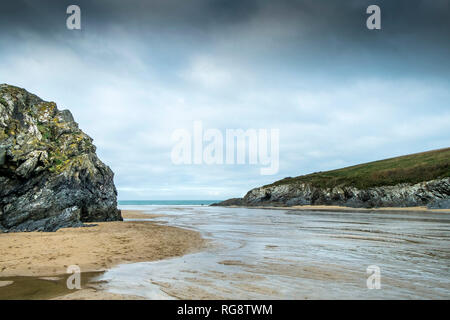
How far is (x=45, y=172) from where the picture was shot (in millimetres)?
22391

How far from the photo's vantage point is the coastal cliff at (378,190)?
61625 mm

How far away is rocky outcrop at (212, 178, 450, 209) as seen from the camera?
198 feet

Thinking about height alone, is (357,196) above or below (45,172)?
below

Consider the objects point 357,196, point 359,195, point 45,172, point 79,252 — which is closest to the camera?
point 79,252

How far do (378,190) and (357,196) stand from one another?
5.68 meters

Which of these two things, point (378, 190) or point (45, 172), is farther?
point (378, 190)

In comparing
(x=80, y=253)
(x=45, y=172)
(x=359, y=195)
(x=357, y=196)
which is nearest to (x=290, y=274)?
(x=80, y=253)

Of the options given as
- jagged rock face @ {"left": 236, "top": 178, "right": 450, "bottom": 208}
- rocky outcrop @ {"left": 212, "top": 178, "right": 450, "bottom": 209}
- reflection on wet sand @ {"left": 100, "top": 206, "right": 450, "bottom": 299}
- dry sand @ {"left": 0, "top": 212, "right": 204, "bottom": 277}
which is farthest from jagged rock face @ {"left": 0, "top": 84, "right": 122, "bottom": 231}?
jagged rock face @ {"left": 236, "top": 178, "right": 450, "bottom": 208}

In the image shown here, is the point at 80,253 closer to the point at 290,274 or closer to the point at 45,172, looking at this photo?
the point at 290,274

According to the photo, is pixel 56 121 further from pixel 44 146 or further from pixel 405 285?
pixel 405 285

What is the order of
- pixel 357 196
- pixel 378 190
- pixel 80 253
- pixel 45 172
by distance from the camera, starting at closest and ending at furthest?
pixel 80 253
pixel 45 172
pixel 378 190
pixel 357 196

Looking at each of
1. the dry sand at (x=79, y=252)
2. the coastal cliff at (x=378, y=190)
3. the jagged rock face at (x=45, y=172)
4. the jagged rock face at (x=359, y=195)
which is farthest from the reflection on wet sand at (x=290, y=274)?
the jagged rock face at (x=359, y=195)

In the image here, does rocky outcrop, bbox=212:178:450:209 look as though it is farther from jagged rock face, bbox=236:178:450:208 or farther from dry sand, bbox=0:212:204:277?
dry sand, bbox=0:212:204:277
